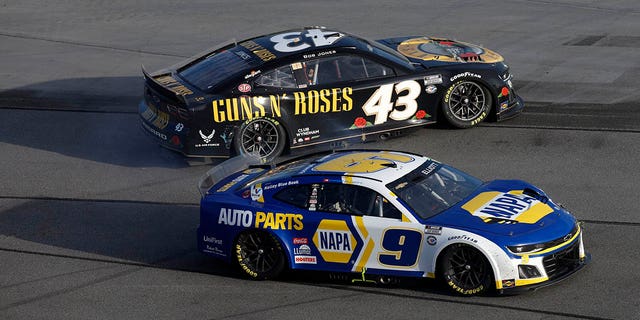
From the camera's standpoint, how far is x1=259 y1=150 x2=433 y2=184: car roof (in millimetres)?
10047

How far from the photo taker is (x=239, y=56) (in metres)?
14.2

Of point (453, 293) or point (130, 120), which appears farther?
point (130, 120)

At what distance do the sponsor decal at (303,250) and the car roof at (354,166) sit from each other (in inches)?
29.7

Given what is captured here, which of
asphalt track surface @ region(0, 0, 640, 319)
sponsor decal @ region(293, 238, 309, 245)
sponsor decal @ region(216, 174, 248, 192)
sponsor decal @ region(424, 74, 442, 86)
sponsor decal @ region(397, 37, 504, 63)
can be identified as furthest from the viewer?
sponsor decal @ region(397, 37, 504, 63)

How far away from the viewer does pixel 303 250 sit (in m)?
9.95

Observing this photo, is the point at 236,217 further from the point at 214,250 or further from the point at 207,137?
the point at 207,137

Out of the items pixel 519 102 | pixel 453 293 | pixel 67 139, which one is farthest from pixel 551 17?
pixel 453 293

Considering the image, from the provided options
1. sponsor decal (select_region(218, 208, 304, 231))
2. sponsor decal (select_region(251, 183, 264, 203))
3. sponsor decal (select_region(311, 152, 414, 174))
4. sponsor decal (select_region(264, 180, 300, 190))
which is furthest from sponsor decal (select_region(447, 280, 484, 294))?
sponsor decal (select_region(251, 183, 264, 203))

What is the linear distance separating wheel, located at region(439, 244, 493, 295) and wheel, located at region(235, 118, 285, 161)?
4892 mm

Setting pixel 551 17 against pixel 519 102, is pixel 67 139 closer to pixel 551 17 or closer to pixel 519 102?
pixel 519 102

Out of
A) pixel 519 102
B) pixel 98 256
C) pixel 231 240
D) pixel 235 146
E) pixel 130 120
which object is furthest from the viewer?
pixel 130 120

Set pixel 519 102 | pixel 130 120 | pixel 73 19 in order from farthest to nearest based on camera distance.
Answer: pixel 73 19, pixel 130 120, pixel 519 102

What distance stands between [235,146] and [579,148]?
15.7ft

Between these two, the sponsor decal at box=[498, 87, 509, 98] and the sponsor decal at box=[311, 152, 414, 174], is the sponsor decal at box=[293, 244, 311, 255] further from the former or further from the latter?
the sponsor decal at box=[498, 87, 509, 98]
